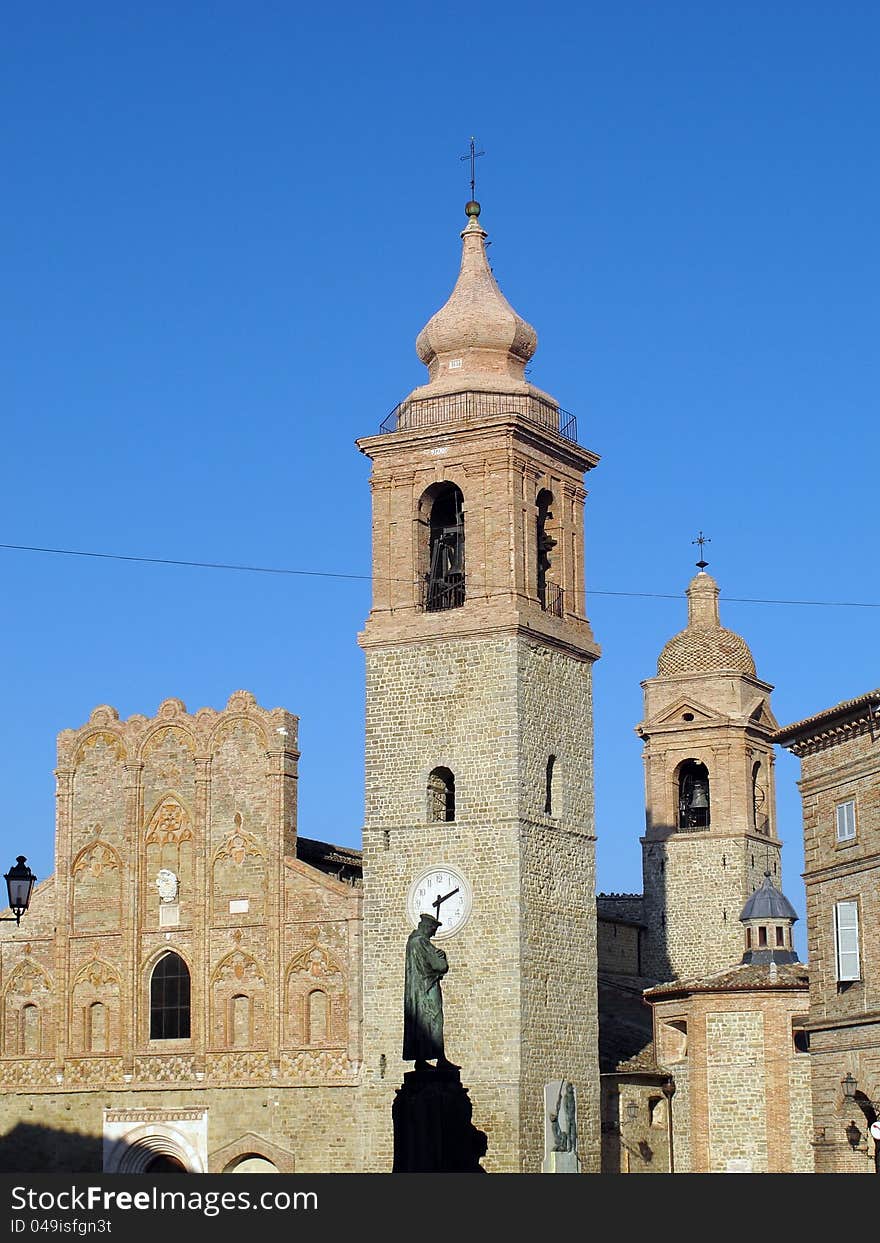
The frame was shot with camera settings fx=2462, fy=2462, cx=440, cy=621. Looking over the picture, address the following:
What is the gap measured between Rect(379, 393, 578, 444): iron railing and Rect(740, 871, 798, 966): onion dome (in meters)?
13.3

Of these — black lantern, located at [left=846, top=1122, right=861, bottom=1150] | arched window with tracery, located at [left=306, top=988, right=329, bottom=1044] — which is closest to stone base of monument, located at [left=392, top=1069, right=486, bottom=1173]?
black lantern, located at [left=846, top=1122, right=861, bottom=1150]

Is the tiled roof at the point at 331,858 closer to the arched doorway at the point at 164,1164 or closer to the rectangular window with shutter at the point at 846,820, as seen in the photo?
the arched doorway at the point at 164,1164

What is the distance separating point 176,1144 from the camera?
52.2 meters

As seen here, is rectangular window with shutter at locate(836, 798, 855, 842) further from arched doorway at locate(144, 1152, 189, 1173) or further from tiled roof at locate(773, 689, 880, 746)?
arched doorway at locate(144, 1152, 189, 1173)

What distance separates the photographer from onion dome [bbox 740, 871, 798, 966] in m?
59.4

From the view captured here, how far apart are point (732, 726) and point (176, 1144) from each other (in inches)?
876

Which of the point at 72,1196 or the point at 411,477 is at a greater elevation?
the point at 411,477

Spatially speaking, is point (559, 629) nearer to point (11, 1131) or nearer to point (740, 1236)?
point (11, 1131)

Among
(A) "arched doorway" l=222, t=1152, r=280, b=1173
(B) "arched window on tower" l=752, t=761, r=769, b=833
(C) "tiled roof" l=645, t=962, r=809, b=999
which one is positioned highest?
(B) "arched window on tower" l=752, t=761, r=769, b=833

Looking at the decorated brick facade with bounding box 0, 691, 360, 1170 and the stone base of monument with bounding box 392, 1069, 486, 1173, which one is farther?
the decorated brick facade with bounding box 0, 691, 360, 1170

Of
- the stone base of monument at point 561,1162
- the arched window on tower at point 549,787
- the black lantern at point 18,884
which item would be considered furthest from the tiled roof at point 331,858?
the black lantern at point 18,884


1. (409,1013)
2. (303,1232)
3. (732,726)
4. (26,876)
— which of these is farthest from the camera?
(732,726)

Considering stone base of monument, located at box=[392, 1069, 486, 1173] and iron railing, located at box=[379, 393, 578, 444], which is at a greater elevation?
iron railing, located at box=[379, 393, 578, 444]

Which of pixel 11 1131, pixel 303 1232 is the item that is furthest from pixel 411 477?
pixel 303 1232
